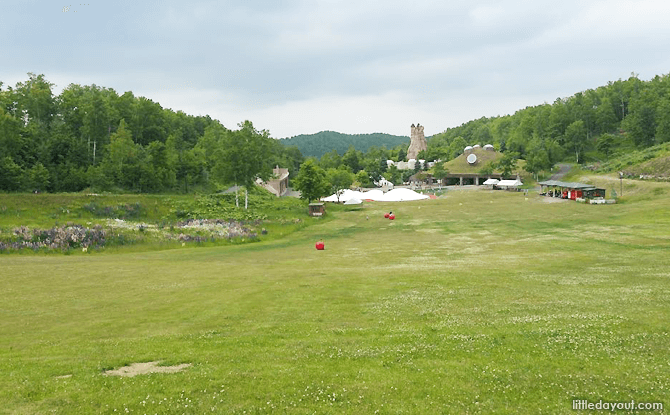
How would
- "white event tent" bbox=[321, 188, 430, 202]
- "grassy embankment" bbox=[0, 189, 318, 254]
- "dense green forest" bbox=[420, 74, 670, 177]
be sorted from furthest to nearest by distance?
"dense green forest" bbox=[420, 74, 670, 177] < "white event tent" bbox=[321, 188, 430, 202] < "grassy embankment" bbox=[0, 189, 318, 254]

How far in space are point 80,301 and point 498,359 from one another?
17918mm

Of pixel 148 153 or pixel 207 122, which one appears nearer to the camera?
pixel 148 153

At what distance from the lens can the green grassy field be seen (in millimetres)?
10016

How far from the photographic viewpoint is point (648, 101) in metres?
141

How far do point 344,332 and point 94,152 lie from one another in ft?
277

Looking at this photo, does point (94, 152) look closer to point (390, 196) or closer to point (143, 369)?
point (390, 196)

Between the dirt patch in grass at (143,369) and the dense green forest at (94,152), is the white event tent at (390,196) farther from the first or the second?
the dirt patch in grass at (143,369)

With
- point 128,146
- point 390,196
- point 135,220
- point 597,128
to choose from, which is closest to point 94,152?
point 128,146

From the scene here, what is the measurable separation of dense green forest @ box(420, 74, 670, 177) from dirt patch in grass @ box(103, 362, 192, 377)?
12070 cm

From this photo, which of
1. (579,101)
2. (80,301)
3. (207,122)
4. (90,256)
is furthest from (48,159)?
(579,101)

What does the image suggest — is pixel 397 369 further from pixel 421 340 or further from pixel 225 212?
pixel 225 212

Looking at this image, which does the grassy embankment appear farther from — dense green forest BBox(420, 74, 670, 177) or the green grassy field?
dense green forest BBox(420, 74, 670, 177)

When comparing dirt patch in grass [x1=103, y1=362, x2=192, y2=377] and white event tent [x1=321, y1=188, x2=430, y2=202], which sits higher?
white event tent [x1=321, y1=188, x2=430, y2=202]

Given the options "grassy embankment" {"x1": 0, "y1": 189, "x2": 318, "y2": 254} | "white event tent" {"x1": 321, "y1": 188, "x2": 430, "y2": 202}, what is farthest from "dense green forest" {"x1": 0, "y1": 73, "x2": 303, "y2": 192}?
"white event tent" {"x1": 321, "y1": 188, "x2": 430, "y2": 202}
